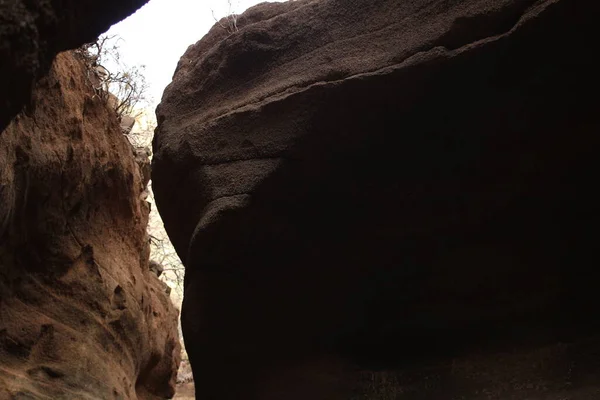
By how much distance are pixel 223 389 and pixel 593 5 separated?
311 centimetres

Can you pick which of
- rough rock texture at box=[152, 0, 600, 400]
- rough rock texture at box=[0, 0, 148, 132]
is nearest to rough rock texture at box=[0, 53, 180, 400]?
rough rock texture at box=[152, 0, 600, 400]

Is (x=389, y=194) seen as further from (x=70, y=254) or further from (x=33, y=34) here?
(x=33, y=34)

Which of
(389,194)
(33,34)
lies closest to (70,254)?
(389,194)

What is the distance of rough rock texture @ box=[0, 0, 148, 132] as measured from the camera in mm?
1977

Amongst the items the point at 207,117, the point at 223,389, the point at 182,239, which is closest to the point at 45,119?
the point at 207,117

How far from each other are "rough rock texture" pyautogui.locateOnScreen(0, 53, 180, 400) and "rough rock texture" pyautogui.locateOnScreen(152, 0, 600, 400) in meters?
0.55

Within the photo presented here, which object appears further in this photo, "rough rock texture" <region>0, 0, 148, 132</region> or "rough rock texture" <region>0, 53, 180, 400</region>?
"rough rock texture" <region>0, 53, 180, 400</region>

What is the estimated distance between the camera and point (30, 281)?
12.5 ft

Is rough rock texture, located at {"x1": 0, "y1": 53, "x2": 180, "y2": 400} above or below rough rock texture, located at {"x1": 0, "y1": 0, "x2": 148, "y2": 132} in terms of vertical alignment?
below

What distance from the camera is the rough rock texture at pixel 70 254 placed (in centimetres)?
347

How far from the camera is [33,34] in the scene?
2064 mm

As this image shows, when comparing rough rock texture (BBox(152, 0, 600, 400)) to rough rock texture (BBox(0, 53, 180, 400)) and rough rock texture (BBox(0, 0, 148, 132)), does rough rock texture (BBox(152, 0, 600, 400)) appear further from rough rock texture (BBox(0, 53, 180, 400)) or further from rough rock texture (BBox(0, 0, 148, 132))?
rough rock texture (BBox(0, 0, 148, 132))

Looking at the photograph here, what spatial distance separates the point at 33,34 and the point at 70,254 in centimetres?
Result: 233

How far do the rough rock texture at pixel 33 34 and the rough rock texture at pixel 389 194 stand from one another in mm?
1424
